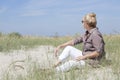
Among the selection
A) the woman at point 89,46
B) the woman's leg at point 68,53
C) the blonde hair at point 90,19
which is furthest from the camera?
the woman's leg at point 68,53

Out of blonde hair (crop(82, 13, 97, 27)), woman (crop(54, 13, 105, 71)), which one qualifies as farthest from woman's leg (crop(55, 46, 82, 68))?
blonde hair (crop(82, 13, 97, 27))

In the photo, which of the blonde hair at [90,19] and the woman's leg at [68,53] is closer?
the blonde hair at [90,19]

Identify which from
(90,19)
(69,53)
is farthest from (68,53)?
(90,19)

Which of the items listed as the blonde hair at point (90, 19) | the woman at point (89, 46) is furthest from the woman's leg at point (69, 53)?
the blonde hair at point (90, 19)

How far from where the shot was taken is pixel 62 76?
6219 millimetres

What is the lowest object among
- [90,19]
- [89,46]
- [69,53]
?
[69,53]

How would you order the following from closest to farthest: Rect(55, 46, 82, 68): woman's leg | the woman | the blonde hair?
1. the woman
2. the blonde hair
3. Rect(55, 46, 82, 68): woman's leg

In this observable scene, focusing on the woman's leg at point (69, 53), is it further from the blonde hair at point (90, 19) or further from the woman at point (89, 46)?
the blonde hair at point (90, 19)

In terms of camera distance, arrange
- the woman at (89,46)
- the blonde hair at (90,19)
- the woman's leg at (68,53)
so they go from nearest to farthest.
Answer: the woman at (89,46) < the blonde hair at (90,19) < the woman's leg at (68,53)

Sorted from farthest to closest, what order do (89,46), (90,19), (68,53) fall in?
(68,53) < (89,46) < (90,19)

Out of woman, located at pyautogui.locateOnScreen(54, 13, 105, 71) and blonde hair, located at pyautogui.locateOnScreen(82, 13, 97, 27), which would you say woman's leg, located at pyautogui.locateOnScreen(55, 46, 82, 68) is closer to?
woman, located at pyautogui.locateOnScreen(54, 13, 105, 71)

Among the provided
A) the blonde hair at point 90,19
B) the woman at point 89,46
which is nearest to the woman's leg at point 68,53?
the woman at point 89,46

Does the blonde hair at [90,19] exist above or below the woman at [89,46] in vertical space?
above

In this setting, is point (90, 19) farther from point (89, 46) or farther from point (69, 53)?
point (69, 53)
